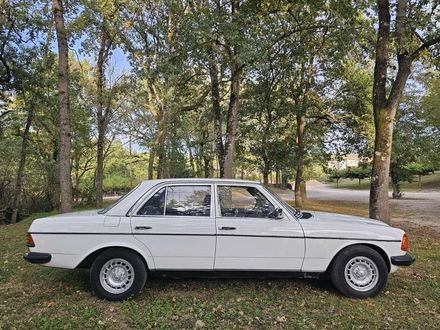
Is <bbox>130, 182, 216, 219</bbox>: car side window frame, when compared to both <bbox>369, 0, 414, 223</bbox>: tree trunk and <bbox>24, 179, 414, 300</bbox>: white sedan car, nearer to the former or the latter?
<bbox>24, 179, 414, 300</bbox>: white sedan car

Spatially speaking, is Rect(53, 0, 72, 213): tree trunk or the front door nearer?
the front door

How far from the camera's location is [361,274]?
5023 mm

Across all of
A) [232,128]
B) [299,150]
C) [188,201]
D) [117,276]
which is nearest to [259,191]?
[188,201]

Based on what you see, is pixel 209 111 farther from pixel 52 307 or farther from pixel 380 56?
pixel 52 307

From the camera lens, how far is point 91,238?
15.6ft

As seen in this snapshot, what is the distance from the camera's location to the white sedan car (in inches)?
187

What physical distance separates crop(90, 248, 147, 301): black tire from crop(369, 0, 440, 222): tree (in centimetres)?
675

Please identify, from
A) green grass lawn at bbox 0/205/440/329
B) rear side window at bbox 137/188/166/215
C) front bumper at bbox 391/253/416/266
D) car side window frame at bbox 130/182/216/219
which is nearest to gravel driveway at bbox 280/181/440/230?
front bumper at bbox 391/253/416/266

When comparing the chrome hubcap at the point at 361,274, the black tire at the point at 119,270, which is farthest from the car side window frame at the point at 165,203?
the chrome hubcap at the point at 361,274

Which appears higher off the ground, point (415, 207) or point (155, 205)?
point (155, 205)

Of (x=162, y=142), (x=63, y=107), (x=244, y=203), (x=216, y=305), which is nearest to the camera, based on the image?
(x=216, y=305)

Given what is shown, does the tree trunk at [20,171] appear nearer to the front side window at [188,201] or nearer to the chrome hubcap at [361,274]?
the front side window at [188,201]

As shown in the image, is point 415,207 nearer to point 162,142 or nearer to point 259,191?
point 162,142

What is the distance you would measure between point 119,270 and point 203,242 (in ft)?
3.82
